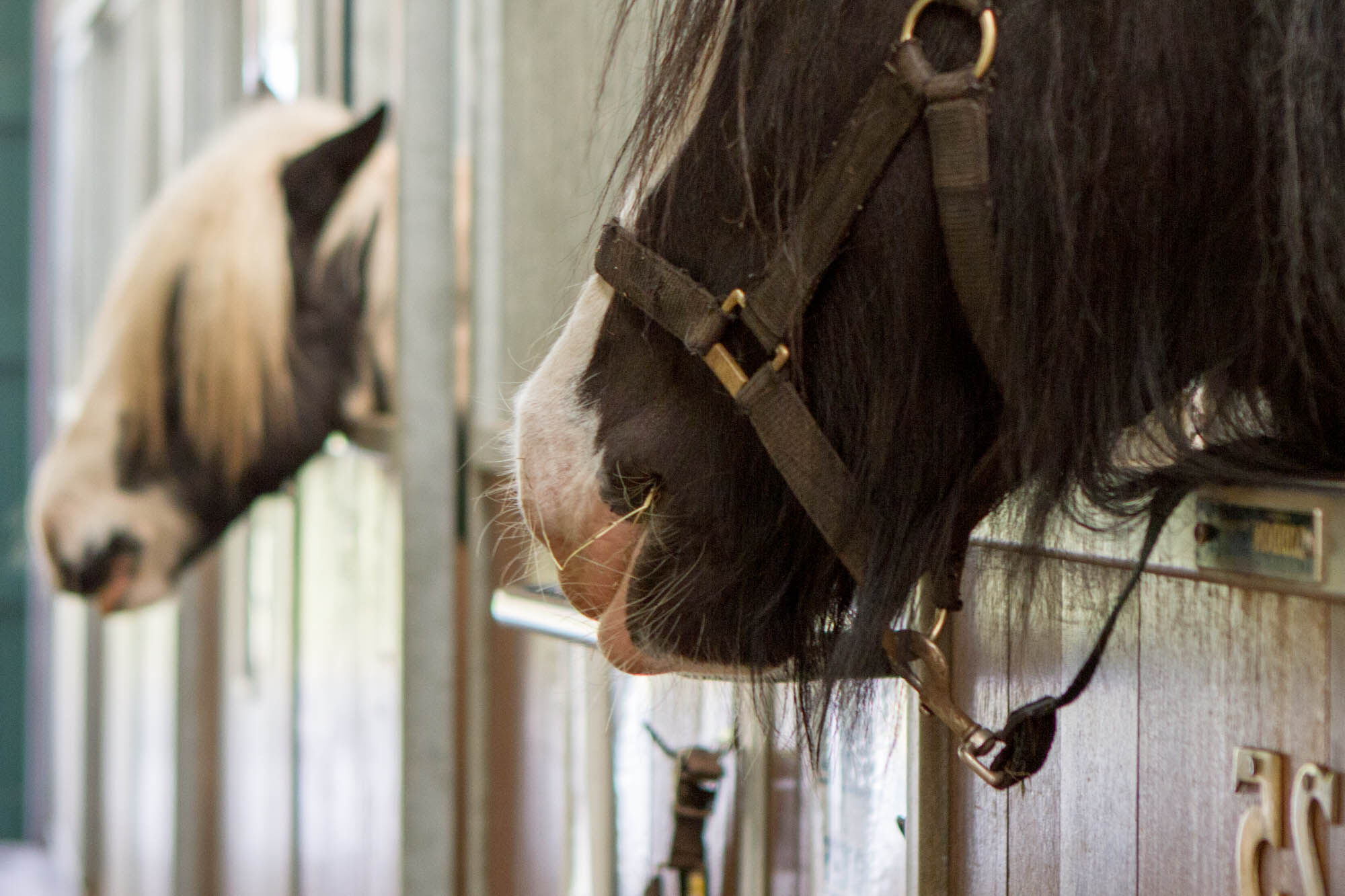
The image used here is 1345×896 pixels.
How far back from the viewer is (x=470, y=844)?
1.29 metres

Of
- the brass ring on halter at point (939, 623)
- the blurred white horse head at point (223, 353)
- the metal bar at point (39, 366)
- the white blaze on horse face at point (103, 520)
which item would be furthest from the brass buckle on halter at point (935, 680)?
the metal bar at point (39, 366)

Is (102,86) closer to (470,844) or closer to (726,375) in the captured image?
(470,844)

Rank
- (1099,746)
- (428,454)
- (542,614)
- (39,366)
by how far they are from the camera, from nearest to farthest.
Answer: (1099,746) → (542,614) → (428,454) → (39,366)

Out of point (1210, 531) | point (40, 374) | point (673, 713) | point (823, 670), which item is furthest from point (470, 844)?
point (40, 374)

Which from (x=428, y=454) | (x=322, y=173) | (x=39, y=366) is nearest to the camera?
(x=428, y=454)

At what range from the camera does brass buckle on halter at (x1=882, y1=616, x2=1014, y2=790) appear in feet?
1.81

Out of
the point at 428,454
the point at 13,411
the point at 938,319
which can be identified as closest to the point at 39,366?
the point at 13,411

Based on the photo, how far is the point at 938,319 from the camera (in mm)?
521

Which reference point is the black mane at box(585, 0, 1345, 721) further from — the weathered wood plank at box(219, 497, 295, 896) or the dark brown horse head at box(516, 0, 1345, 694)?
the weathered wood plank at box(219, 497, 295, 896)

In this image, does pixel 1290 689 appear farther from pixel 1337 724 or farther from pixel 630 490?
pixel 630 490

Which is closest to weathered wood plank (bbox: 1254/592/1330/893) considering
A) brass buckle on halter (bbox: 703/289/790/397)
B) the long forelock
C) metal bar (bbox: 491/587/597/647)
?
brass buckle on halter (bbox: 703/289/790/397)

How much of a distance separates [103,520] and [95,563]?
5cm

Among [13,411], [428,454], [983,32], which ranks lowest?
[428,454]

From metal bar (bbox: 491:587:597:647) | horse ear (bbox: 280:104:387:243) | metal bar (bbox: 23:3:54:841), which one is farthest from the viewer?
metal bar (bbox: 23:3:54:841)
